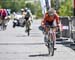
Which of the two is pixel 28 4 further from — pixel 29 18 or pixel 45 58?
pixel 45 58

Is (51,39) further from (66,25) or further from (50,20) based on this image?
(66,25)

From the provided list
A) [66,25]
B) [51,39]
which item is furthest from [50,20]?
[66,25]

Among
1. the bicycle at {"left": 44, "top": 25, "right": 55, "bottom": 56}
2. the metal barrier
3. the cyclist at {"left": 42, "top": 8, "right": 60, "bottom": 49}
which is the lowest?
the metal barrier

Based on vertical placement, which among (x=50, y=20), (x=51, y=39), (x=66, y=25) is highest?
(x=50, y=20)

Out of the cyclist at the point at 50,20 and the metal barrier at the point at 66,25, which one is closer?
the cyclist at the point at 50,20

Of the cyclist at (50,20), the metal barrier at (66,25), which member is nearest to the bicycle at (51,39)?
the cyclist at (50,20)

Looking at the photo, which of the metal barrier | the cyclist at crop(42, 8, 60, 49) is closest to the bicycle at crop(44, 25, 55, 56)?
the cyclist at crop(42, 8, 60, 49)

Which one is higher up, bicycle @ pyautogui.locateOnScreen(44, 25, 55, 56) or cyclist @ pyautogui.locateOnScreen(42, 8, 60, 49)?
cyclist @ pyautogui.locateOnScreen(42, 8, 60, 49)

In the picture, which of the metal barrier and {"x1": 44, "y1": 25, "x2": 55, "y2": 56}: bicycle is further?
the metal barrier

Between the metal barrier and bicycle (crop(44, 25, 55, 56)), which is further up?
bicycle (crop(44, 25, 55, 56))

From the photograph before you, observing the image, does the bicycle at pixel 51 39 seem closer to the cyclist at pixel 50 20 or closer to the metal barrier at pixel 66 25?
the cyclist at pixel 50 20

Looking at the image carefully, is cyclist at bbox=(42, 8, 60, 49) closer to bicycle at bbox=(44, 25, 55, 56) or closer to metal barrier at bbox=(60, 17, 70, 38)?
bicycle at bbox=(44, 25, 55, 56)

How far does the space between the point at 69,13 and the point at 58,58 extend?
41918mm

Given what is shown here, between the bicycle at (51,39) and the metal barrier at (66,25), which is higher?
the bicycle at (51,39)
